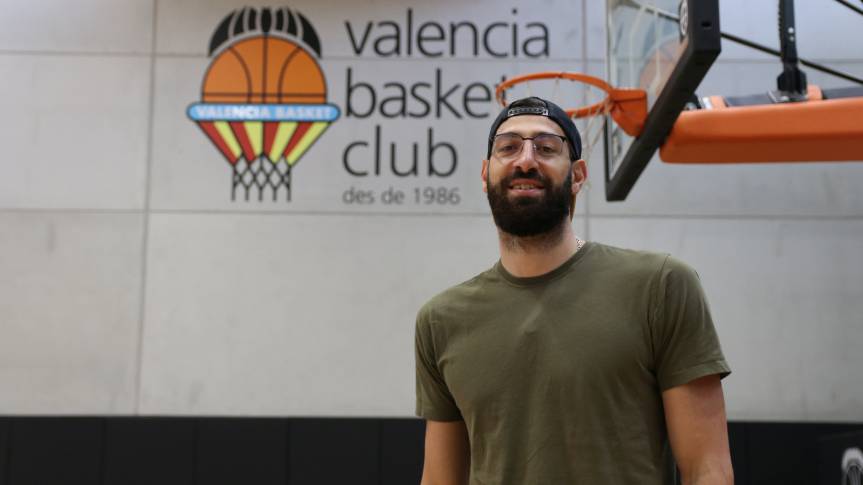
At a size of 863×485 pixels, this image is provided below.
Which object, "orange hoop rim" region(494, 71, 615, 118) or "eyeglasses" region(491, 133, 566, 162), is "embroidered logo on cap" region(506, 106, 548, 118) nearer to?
"eyeglasses" region(491, 133, 566, 162)

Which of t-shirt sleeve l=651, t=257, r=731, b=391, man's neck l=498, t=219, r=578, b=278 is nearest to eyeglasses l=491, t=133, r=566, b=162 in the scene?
man's neck l=498, t=219, r=578, b=278

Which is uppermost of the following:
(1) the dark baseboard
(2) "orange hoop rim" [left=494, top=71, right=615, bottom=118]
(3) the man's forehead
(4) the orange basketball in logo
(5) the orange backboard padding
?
(4) the orange basketball in logo

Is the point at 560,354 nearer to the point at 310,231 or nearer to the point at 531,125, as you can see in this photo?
the point at 531,125

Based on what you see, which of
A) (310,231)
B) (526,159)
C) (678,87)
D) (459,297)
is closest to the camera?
(526,159)

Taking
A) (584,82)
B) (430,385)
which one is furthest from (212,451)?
(430,385)

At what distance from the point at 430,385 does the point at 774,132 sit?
268 centimetres

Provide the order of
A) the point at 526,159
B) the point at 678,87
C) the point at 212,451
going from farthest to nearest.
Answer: the point at 212,451
the point at 678,87
the point at 526,159

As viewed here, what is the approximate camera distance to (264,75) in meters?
5.46

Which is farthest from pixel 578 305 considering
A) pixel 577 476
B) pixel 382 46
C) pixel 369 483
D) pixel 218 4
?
pixel 218 4

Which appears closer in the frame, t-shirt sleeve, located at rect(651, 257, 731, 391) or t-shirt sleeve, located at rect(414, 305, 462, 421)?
t-shirt sleeve, located at rect(651, 257, 731, 391)

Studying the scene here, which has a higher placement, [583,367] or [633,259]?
[633,259]

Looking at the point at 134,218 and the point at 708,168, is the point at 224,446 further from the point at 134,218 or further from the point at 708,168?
the point at 708,168

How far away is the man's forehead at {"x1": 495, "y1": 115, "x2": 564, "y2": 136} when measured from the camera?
151cm

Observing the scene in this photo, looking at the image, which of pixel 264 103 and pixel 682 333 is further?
pixel 264 103
